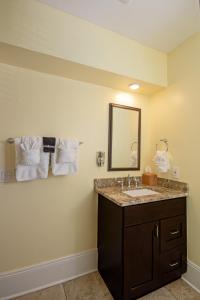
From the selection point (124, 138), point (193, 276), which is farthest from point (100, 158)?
point (193, 276)

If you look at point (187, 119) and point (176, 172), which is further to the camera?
point (176, 172)

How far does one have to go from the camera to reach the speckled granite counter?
139cm

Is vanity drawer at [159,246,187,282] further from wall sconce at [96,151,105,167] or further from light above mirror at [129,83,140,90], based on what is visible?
light above mirror at [129,83,140,90]

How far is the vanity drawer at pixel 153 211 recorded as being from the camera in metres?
1.34

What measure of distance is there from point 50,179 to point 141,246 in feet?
3.46

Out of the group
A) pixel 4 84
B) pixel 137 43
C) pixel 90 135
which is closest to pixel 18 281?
pixel 90 135

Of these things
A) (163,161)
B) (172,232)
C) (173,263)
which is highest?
(163,161)

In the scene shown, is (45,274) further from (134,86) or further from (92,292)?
(134,86)

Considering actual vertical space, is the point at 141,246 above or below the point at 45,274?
above

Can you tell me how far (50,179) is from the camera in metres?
1.63

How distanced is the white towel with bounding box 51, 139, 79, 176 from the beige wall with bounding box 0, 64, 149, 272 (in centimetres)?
14

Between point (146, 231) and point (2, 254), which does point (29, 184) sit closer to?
point (2, 254)

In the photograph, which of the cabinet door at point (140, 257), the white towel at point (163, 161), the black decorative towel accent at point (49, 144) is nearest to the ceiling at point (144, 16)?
the black decorative towel accent at point (49, 144)

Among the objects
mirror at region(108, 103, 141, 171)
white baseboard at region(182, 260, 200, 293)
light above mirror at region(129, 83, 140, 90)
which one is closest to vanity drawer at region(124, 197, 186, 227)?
white baseboard at region(182, 260, 200, 293)
